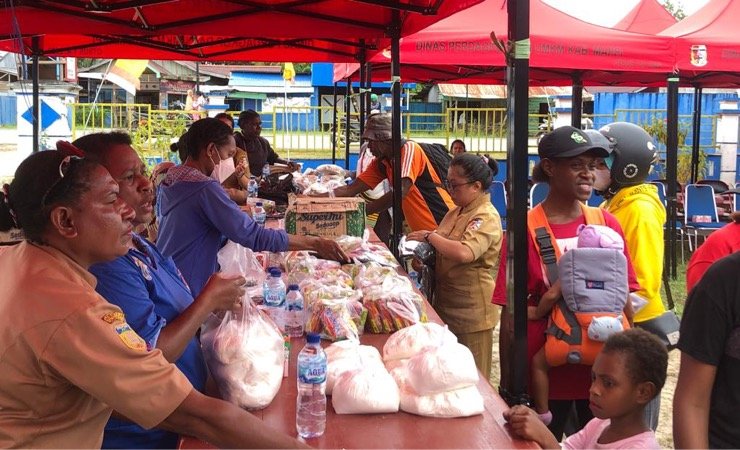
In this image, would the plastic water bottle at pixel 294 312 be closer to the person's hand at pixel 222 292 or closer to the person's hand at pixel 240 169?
the person's hand at pixel 222 292

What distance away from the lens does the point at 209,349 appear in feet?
7.59

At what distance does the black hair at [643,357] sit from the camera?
7.13 ft

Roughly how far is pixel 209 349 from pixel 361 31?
3.97 m

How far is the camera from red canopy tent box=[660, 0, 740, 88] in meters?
6.68

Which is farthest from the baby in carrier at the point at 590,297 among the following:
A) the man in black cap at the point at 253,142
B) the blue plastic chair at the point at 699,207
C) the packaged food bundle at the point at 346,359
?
the blue plastic chair at the point at 699,207

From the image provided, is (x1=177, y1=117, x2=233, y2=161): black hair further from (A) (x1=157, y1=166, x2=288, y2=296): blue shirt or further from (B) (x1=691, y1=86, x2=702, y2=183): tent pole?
(B) (x1=691, y1=86, x2=702, y2=183): tent pole

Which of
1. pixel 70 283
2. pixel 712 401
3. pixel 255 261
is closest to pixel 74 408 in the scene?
pixel 70 283

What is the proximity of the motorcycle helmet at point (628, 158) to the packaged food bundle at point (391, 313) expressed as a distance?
42.4 inches

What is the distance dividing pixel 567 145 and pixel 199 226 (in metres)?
1.86

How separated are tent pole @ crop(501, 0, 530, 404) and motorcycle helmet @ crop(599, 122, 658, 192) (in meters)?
0.78

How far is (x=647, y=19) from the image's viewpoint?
36.6 ft

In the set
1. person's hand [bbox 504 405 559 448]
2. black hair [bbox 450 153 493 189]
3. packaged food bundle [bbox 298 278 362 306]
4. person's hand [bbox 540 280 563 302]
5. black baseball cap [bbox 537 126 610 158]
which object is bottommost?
person's hand [bbox 504 405 559 448]

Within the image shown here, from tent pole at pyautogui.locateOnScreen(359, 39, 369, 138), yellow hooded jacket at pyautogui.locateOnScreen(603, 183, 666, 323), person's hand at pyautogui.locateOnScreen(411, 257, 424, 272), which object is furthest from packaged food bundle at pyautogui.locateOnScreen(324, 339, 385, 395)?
tent pole at pyautogui.locateOnScreen(359, 39, 369, 138)

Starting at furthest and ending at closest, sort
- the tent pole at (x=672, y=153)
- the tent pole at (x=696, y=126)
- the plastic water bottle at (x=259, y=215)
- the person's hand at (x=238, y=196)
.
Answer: the tent pole at (x=696, y=126)
the tent pole at (x=672, y=153)
the person's hand at (x=238, y=196)
the plastic water bottle at (x=259, y=215)
